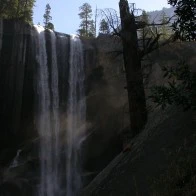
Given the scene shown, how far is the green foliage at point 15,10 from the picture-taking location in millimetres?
41688

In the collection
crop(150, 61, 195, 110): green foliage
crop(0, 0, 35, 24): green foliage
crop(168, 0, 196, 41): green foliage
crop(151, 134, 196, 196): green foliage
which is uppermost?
crop(0, 0, 35, 24): green foliage

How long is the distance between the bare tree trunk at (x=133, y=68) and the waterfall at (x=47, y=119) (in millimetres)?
15546

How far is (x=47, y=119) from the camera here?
98.8 feet

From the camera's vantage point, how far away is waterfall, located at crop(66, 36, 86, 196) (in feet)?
92.9

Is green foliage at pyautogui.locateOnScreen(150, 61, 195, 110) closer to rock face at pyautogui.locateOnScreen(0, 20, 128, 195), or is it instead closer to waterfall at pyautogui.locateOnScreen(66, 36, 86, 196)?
waterfall at pyautogui.locateOnScreen(66, 36, 86, 196)

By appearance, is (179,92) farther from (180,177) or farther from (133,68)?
(133,68)

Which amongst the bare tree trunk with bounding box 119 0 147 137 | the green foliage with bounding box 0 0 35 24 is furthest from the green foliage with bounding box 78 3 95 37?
the bare tree trunk with bounding box 119 0 147 137

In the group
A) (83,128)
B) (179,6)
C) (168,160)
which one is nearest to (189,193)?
(168,160)

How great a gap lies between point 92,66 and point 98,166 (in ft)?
25.9

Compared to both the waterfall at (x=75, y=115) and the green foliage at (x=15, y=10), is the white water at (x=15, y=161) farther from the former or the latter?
the green foliage at (x=15, y=10)

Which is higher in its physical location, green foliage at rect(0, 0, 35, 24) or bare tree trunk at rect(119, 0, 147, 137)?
green foliage at rect(0, 0, 35, 24)

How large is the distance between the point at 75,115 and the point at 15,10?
17.6 metres

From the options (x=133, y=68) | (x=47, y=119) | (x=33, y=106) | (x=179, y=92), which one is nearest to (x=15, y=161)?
(x=47, y=119)

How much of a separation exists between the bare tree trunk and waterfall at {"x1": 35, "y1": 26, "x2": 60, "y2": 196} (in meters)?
15.5
